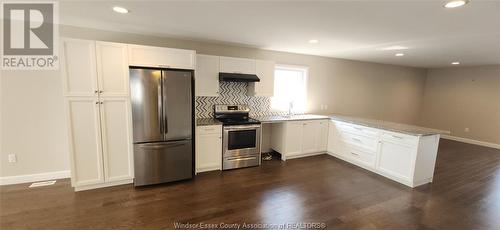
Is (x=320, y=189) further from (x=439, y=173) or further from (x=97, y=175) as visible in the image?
(x=97, y=175)

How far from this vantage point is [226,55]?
4.21m

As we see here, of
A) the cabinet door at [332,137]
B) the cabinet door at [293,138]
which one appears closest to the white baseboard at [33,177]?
the cabinet door at [293,138]

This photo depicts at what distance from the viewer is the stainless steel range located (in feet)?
12.6

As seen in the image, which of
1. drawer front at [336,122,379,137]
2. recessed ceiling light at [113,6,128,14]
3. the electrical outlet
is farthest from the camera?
drawer front at [336,122,379,137]

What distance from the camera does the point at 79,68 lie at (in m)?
2.79

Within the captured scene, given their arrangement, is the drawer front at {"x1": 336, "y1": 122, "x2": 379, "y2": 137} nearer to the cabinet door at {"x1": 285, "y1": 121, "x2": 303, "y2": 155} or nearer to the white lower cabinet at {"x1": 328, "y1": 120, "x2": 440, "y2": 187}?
the white lower cabinet at {"x1": 328, "y1": 120, "x2": 440, "y2": 187}

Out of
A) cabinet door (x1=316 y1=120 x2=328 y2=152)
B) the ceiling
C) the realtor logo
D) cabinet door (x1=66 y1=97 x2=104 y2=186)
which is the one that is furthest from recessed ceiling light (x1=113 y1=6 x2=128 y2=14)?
cabinet door (x1=316 y1=120 x2=328 y2=152)

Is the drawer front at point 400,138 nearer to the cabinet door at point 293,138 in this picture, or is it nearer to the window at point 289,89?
the cabinet door at point 293,138

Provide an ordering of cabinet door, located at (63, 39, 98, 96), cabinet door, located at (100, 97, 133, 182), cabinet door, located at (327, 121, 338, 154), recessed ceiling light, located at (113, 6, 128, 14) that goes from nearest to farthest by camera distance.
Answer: recessed ceiling light, located at (113, 6, 128, 14) → cabinet door, located at (63, 39, 98, 96) → cabinet door, located at (100, 97, 133, 182) → cabinet door, located at (327, 121, 338, 154)

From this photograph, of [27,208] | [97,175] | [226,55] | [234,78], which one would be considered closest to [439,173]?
[234,78]

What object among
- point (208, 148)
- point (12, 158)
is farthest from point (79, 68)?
point (208, 148)

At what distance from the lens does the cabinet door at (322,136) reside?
475 centimetres

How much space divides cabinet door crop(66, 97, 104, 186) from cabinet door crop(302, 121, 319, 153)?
354 centimetres

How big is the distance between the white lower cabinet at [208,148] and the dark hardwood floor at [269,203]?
0.62 ft
